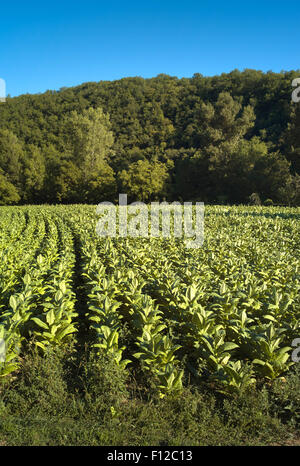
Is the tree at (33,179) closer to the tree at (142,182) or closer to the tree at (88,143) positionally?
the tree at (88,143)

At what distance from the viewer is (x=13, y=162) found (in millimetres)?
46344

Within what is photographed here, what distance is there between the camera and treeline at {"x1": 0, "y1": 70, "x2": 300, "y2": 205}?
122ft

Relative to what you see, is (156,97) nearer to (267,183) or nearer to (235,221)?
(267,183)

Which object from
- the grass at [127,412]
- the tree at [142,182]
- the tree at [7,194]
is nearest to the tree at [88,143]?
the tree at [142,182]

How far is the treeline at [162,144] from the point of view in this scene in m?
37.1

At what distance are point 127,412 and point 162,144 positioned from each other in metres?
52.2

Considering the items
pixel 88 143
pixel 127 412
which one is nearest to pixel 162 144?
pixel 88 143

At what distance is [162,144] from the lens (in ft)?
172

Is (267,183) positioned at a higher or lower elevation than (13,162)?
lower

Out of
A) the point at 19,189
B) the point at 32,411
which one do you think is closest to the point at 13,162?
the point at 19,189

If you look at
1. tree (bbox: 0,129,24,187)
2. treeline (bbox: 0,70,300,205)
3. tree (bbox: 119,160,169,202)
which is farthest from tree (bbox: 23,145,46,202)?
tree (bbox: 119,160,169,202)

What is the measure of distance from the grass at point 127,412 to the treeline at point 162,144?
30142mm
